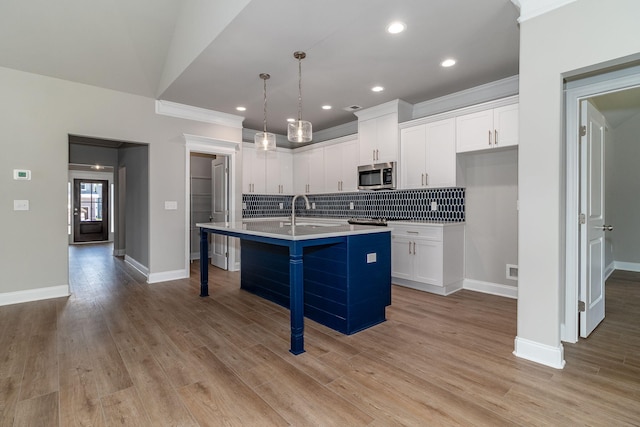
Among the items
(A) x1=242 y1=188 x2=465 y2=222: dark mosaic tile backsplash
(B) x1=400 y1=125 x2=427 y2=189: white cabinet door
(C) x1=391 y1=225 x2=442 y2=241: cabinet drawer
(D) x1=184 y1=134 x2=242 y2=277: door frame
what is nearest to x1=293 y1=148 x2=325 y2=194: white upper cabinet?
(A) x1=242 y1=188 x2=465 y2=222: dark mosaic tile backsplash

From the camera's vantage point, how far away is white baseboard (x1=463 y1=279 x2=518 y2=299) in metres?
3.80

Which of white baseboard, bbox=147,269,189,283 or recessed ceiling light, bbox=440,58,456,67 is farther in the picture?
white baseboard, bbox=147,269,189,283

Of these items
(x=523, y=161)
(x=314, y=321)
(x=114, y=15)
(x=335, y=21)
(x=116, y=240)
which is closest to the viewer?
(x=523, y=161)

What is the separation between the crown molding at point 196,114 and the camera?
463 centimetres

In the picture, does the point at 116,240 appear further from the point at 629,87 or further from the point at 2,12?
the point at 629,87

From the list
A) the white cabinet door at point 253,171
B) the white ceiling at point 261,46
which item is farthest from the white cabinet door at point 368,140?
the white cabinet door at point 253,171

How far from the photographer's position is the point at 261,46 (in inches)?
116

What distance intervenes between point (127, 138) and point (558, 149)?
4.89 m

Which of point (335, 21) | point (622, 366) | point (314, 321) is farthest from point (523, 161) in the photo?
point (314, 321)

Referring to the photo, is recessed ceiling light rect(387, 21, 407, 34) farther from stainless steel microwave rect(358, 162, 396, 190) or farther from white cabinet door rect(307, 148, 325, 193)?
white cabinet door rect(307, 148, 325, 193)

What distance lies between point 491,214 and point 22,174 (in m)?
5.72

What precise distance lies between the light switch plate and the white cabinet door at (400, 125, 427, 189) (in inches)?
187

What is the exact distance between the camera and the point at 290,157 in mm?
6449

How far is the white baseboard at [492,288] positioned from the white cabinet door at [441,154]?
1341 mm
